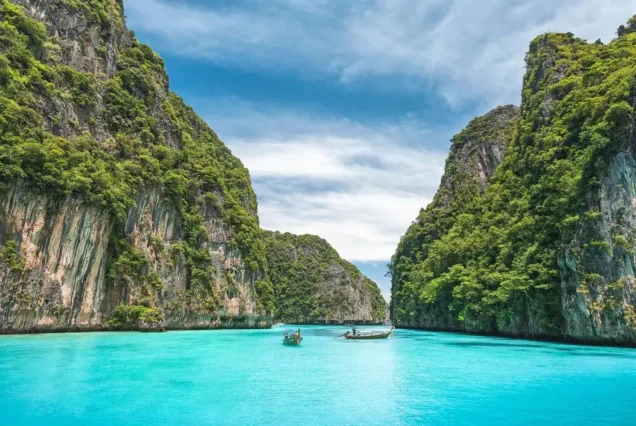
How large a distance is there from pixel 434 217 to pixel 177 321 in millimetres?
37788

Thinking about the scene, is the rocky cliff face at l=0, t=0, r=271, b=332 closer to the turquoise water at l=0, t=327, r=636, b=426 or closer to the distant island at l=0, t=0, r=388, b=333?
the distant island at l=0, t=0, r=388, b=333

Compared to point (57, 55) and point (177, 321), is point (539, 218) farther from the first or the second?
point (57, 55)

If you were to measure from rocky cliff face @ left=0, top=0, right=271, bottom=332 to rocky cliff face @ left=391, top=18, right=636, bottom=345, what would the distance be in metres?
25.5

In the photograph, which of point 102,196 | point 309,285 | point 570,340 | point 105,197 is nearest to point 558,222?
point 570,340

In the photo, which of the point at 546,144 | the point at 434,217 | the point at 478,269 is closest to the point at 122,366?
the point at 478,269

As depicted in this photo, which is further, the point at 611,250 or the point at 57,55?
the point at 57,55

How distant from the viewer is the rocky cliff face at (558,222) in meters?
25.5

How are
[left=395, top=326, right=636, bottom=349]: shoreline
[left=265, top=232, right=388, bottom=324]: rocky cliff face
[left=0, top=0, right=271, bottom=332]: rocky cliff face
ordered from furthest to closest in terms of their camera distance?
1. [left=265, top=232, right=388, bottom=324]: rocky cliff face
2. [left=0, top=0, right=271, bottom=332]: rocky cliff face
3. [left=395, top=326, right=636, bottom=349]: shoreline

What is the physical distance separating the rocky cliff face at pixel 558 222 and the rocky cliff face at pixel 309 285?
4856 centimetres

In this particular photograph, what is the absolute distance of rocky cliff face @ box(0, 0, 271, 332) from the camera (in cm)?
2791

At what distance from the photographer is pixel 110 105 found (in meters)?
41.0

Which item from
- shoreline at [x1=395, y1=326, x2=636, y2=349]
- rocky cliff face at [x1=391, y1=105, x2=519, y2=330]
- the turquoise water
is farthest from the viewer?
rocky cliff face at [x1=391, y1=105, x2=519, y2=330]

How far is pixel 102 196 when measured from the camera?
33000mm

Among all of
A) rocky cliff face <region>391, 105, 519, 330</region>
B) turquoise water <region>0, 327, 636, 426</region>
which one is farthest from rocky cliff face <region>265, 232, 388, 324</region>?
turquoise water <region>0, 327, 636, 426</region>
